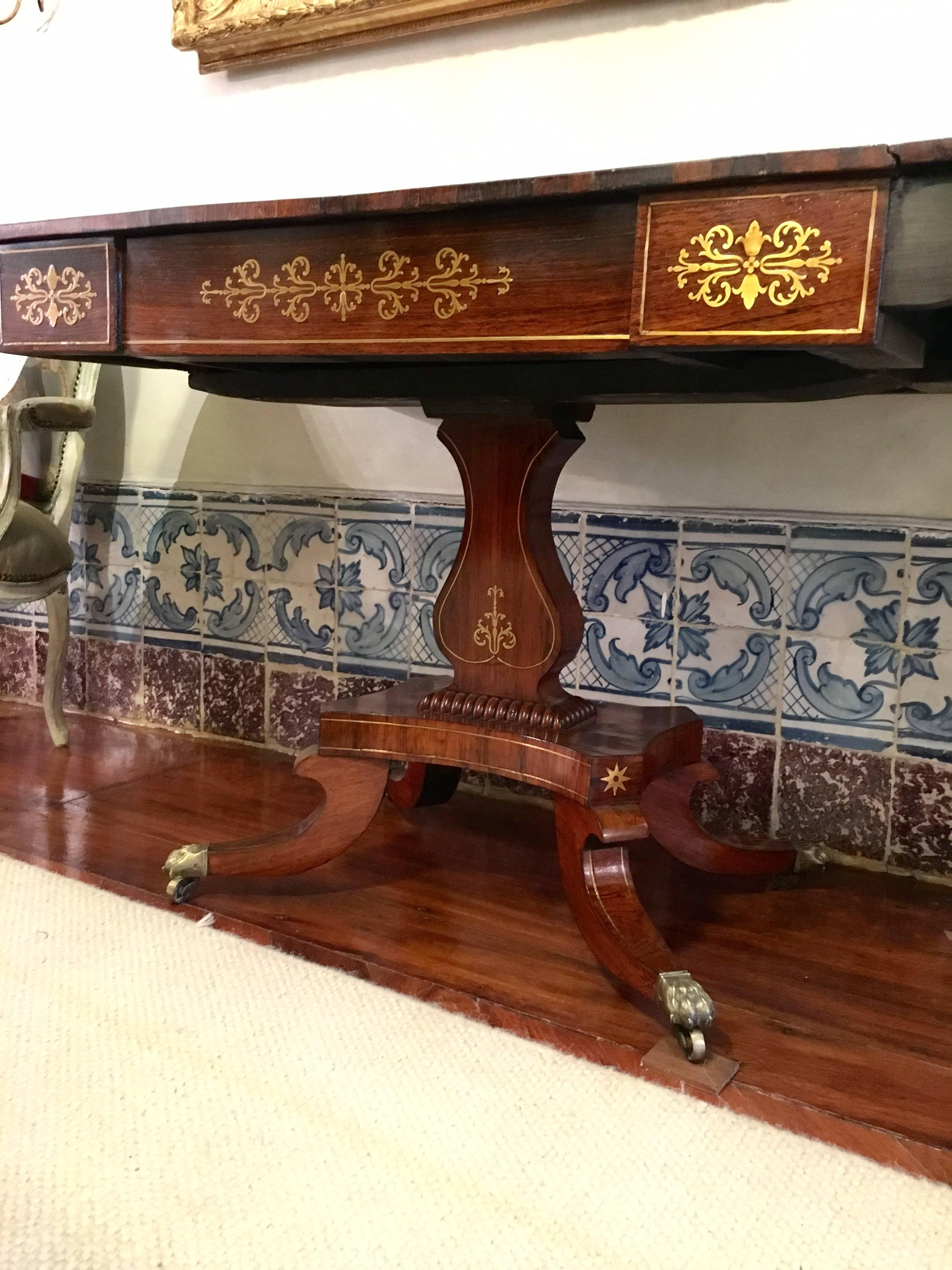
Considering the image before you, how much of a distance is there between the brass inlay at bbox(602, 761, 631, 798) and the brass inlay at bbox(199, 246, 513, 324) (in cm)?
50

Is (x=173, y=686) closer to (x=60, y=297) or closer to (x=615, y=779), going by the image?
(x=60, y=297)

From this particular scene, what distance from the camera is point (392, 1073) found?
0.98 metres

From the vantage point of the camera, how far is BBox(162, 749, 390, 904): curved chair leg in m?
1.33

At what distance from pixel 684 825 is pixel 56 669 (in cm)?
135

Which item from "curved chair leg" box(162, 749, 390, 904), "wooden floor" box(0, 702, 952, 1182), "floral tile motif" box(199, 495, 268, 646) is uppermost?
"floral tile motif" box(199, 495, 268, 646)

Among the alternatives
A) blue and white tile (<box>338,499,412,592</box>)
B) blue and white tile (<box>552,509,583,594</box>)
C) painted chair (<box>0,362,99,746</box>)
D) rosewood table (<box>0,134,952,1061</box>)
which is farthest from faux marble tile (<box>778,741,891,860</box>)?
painted chair (<box>0,362,99,746</box>)

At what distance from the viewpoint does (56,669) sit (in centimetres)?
213

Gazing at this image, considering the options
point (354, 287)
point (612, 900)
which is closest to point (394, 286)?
point (354, 287)

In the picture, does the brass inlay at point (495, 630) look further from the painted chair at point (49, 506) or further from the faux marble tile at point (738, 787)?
the painted chair at point (49, 506)

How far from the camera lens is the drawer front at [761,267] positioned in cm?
78

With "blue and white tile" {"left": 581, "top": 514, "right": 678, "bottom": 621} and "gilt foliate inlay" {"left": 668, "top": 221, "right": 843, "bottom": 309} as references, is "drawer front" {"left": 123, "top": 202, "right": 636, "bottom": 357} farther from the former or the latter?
"blue and white tile" {"left": 581, "top": 514, "right": 678, "bottom": 621}

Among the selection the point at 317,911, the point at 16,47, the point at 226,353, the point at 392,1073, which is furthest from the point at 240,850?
the point at 16,47

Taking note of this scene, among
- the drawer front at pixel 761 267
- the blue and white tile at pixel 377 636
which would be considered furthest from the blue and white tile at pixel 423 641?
the drawer front at pixel 761 267

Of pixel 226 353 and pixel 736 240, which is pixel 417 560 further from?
pixel 736 240
